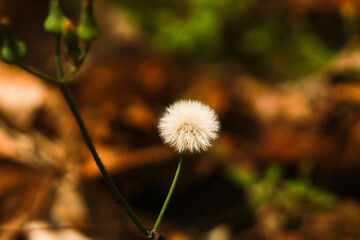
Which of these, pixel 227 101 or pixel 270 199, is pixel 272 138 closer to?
pixel 227 101

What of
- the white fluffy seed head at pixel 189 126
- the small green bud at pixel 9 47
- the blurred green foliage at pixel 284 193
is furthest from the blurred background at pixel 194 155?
the small green bud at pixel 9 47

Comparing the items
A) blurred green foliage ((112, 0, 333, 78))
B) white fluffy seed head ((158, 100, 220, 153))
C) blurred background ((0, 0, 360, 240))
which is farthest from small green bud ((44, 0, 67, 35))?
blurred green foliage ((112, 0, 333, 78))

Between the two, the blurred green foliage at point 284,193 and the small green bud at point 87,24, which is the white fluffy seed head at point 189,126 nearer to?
the small green bud at point 87,24

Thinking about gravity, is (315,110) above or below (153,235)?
above

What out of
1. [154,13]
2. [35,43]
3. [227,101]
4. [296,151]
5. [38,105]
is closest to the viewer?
[38,105]

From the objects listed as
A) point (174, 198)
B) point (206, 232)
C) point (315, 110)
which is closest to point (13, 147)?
point (174, 198)

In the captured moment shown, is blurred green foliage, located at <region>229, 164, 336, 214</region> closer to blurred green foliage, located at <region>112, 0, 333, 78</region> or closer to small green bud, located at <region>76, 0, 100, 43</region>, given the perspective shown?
blurred green foliage, located at <region>112, 0, 333, 78</region>
